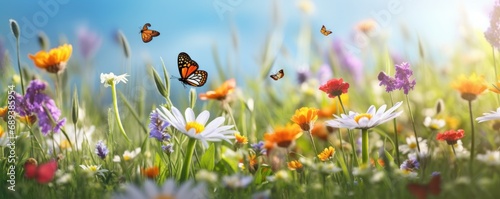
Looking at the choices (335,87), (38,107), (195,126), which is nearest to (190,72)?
(195,126)

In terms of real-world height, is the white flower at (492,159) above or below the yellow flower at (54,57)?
below

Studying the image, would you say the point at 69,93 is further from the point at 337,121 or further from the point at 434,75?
the point at 434,75

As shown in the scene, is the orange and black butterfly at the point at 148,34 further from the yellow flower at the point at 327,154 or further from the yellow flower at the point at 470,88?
the yellow flower at the point at 470,88

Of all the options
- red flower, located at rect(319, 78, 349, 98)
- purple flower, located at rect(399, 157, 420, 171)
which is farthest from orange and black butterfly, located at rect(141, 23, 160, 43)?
purple flower, located at rect(399, 157, 420, 171)

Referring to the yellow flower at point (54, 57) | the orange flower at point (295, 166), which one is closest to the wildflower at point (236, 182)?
the orange flower at point (295, 166)

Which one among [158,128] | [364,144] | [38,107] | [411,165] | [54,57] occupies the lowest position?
[411,165]

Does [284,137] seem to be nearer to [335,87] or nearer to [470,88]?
[335,87]
